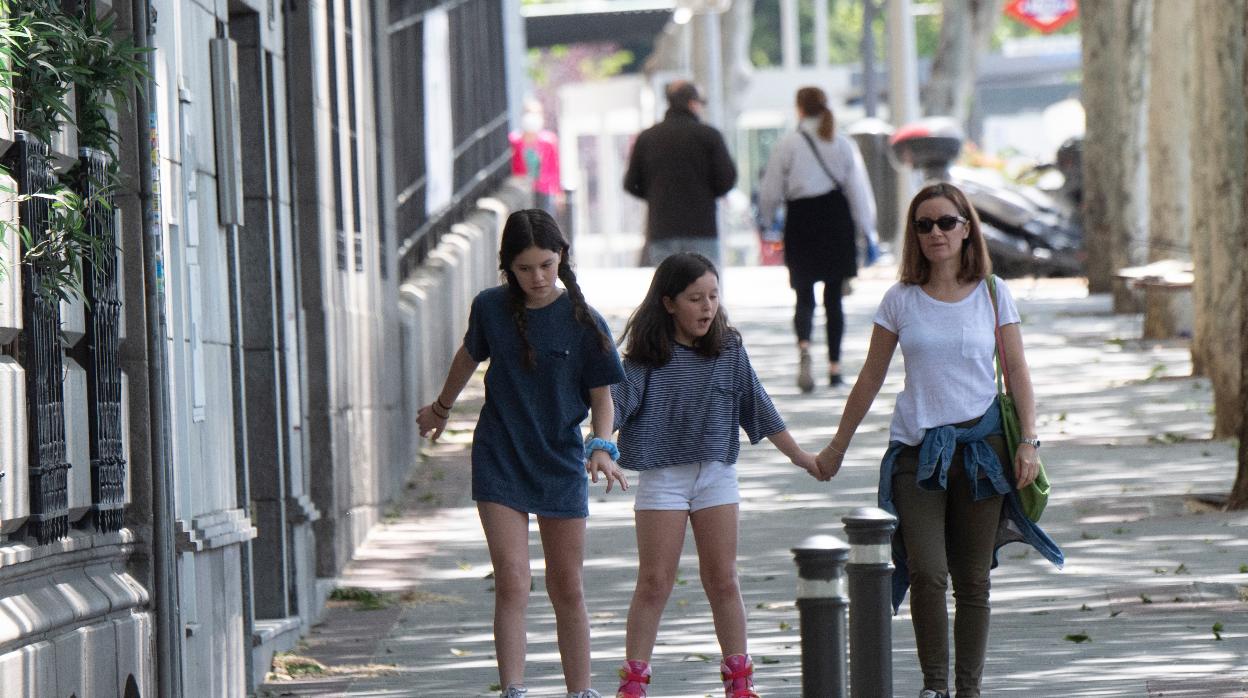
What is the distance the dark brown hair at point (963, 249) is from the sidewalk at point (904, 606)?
1414mm

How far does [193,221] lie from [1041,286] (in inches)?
869

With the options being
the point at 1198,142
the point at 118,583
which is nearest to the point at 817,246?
the point at 1198,142

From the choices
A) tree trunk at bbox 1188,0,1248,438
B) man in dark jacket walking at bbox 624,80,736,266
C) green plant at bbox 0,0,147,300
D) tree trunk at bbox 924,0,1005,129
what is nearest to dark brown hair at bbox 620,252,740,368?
green plant at bbox 0,0,147,300

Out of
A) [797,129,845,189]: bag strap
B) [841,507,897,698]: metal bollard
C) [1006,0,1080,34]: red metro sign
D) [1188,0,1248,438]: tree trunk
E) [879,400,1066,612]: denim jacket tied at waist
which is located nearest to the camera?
[841,507,897,698]: metal bollard

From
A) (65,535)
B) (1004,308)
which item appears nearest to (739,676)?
(1004,308)

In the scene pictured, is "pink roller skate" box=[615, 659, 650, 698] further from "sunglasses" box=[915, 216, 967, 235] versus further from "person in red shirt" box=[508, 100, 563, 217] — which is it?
"person in red shirt" box=[508, 100, 563, 217]

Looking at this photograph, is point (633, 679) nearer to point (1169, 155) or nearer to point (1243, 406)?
point (1243, 406)

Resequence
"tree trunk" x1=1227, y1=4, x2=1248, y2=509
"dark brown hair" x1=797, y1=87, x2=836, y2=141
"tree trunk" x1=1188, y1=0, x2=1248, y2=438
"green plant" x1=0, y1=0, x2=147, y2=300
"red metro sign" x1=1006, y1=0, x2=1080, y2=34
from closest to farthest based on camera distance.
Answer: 1. "green plant" x1=0, y1=0, x2=147, y2=300
2. "tree trunk" x1=1227, y1=4, x2=1248, y2=509
3. "tree trunk" x1=1188, y1=0, x2=1248, y2=438
4. "dark brown hair" x1=797, y1=87, x2=836, y2=141
5. "red metro sign" x1=1006, y1=0, x2=1080, y2=34

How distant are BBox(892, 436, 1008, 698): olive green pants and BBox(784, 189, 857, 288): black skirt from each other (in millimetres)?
8770

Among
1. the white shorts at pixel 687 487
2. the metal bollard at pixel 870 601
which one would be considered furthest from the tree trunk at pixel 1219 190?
the metal bollard at pixel 870 601

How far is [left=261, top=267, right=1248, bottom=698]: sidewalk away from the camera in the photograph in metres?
8.09

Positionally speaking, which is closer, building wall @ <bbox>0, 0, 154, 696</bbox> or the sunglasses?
building wall @ <bbox>0, 0, 154, 696</bbox>

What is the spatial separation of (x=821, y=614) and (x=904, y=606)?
12.9ft

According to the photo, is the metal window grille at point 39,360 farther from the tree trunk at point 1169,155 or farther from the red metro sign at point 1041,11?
the red metro sign at point 1041,11
